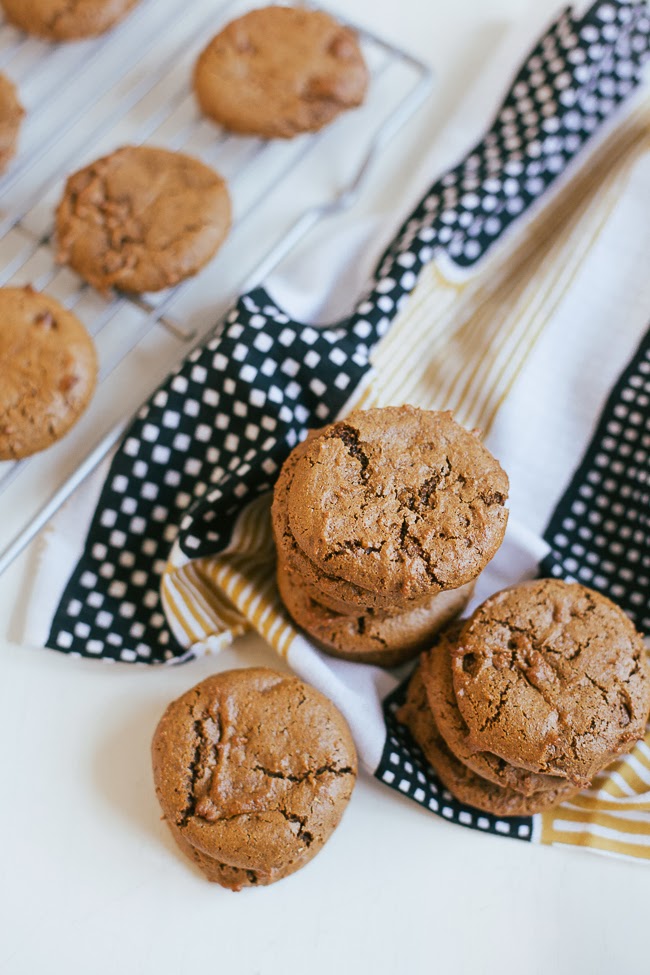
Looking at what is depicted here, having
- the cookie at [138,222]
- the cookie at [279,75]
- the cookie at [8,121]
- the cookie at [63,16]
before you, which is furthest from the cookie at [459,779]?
the cookie at [63,16]

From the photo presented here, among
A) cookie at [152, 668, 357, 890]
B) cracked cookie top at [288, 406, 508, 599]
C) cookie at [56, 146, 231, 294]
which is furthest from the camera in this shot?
cookie at [56, 146, 231, 294]

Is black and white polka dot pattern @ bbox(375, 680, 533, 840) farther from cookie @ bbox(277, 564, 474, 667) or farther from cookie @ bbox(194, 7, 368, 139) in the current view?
cookie @ bbox(194, 7, 368, 139)

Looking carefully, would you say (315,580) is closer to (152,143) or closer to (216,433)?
(216,433)

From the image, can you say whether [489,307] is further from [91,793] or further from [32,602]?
[91,793]

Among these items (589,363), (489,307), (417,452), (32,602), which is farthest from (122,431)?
(589,363)

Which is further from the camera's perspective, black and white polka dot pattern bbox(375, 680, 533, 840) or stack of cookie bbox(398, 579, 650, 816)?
black and white polka dot pattern bbox(375, 680, 533, 840)

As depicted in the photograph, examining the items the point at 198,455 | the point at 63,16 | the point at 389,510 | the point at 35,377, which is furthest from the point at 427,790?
the point at 63,16

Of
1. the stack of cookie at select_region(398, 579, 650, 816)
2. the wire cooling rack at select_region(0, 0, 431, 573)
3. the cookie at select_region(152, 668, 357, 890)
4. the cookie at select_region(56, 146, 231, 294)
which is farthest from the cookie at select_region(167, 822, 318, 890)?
the cookie at select_region(56, 146, 231, 294)
